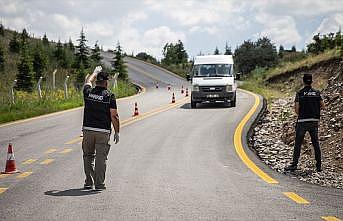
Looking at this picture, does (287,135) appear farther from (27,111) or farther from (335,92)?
(27,111)

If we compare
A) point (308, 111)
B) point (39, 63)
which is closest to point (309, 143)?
point (308, 111)

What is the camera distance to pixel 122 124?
18188 mm

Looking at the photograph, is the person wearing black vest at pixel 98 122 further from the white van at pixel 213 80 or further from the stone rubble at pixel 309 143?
the white van at pixel 213 80

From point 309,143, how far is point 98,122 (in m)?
7.50

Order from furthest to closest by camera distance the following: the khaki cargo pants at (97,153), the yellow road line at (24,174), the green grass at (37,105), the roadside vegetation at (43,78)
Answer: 1. the roadside vegetation at (43,78)
2. the green grass at (37,105)
3. the yellow road line at (24,174)
4. the khaki cargo pants at (97,153)

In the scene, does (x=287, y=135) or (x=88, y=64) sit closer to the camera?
Answer: (x=287, y=135)

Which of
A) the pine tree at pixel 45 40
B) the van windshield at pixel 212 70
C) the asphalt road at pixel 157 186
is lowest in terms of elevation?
the asphalt road at pixel 157 186

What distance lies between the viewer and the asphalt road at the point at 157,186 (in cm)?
621

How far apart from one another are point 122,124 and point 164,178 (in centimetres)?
982

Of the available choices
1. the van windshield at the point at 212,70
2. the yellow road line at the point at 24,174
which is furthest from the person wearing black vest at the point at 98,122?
the van windshield at the point at 212,70

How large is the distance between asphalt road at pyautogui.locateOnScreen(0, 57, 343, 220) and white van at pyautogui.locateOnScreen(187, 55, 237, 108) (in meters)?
10.4

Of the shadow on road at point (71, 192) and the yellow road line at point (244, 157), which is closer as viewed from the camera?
the shadow on road at point (71, 192)

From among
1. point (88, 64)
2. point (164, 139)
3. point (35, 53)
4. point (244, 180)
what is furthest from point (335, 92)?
point (88, 64)

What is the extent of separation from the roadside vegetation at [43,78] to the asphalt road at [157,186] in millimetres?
9224
